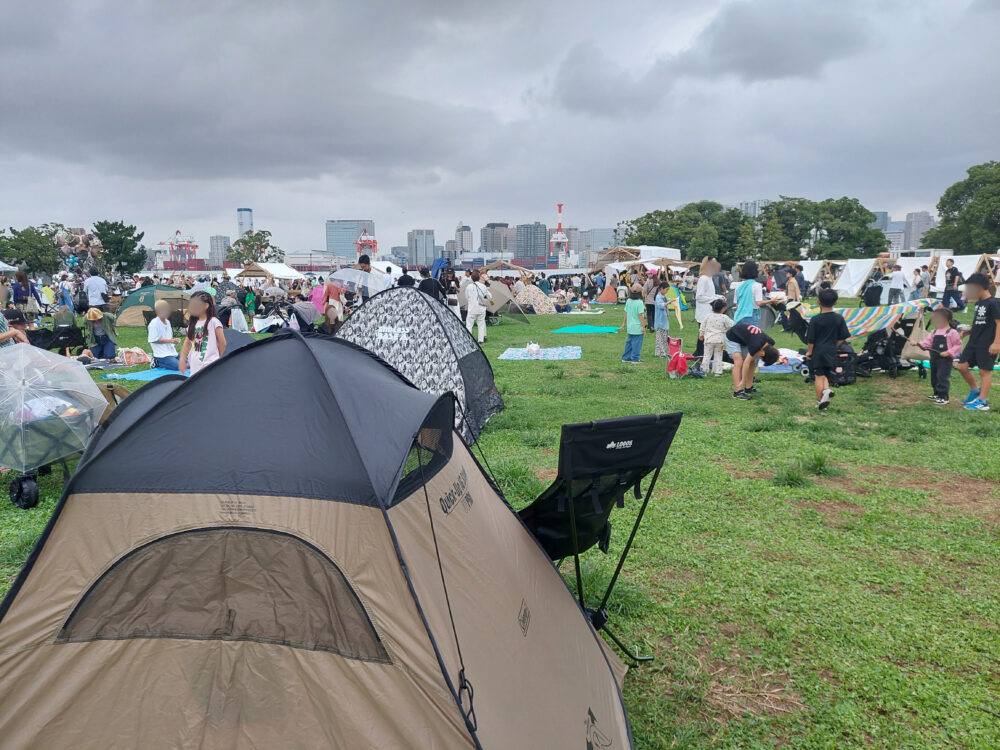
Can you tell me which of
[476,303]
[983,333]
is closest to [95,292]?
[476,303]

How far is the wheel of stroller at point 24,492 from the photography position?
584cm

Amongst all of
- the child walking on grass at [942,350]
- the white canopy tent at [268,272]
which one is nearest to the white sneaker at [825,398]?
the child walking on grass at [942,350]

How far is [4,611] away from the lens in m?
2.75

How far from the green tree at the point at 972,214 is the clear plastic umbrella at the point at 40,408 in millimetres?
61323

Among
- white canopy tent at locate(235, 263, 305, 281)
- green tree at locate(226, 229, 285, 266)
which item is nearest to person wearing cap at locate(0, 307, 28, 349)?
white canopy tent at locate(235, 263, 305, 281)

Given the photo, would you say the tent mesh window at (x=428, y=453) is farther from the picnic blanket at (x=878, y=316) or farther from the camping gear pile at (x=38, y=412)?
the picnic blanket at (x=878, y=316)

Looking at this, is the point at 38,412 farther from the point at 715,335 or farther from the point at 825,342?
the point at 715,335

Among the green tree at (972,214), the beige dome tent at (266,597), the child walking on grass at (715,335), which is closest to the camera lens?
the beige dome tent at (266,597)

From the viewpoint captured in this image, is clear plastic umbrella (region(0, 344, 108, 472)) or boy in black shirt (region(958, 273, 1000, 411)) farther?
boy in black shirt (region(958, 273, 1000, 411))

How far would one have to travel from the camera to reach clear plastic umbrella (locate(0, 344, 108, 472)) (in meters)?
5.54

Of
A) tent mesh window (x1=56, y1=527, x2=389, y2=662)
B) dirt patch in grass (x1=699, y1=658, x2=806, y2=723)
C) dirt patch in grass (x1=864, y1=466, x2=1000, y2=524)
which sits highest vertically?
tent mesh window (x1=56, y1=527, x2=389, y2=662)

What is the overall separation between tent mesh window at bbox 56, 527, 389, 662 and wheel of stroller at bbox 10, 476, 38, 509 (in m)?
3.89

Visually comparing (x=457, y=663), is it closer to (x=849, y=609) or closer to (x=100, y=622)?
(x=100, y=622)

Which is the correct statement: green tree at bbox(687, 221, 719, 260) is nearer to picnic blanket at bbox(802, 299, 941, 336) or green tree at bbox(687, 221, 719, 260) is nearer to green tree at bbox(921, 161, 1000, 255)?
green tree at bbox(921, 161, 1000, 255)
